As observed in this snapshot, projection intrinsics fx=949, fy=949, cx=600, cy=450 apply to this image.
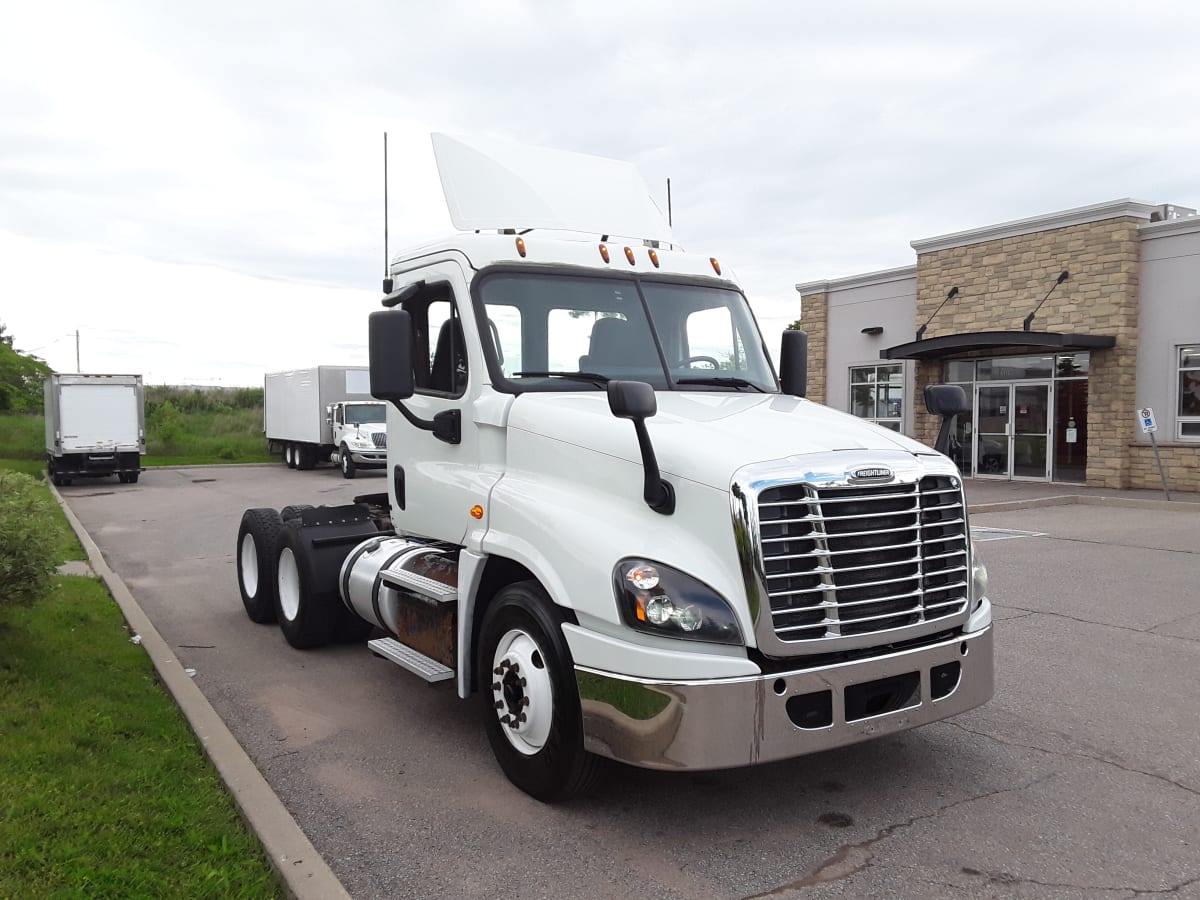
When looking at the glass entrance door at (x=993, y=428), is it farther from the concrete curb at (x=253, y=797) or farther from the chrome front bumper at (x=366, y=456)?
the concrete curb at (x=253, y=797)

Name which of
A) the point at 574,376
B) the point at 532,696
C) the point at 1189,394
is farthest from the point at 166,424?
the point at 532,696

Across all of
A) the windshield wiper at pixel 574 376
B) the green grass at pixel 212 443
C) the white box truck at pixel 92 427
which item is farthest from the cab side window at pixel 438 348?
the green grass at pixel 212 443

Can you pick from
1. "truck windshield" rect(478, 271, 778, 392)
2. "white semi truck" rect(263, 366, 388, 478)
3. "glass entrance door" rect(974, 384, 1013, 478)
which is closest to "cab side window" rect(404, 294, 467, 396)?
"truck windshield" rect(478, 271, 778, 392)

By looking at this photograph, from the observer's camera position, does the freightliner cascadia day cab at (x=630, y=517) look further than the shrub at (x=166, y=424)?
No

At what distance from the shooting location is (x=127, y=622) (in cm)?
744

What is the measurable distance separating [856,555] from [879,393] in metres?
23.1

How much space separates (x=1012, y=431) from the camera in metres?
22.1

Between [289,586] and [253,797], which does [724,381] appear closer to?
[253,797]

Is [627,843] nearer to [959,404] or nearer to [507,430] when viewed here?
[507,430]

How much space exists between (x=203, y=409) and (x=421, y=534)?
143ft

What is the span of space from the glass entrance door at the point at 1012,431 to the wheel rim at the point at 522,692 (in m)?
19.9

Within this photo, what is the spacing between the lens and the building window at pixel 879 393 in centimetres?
2522

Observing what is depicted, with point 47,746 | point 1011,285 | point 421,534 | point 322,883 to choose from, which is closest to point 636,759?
point 322,883

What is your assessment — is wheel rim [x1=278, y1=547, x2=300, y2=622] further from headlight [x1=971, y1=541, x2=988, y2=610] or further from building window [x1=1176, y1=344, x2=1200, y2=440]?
building window [x1=1176, y1=344, x2=1200, y2=440]
